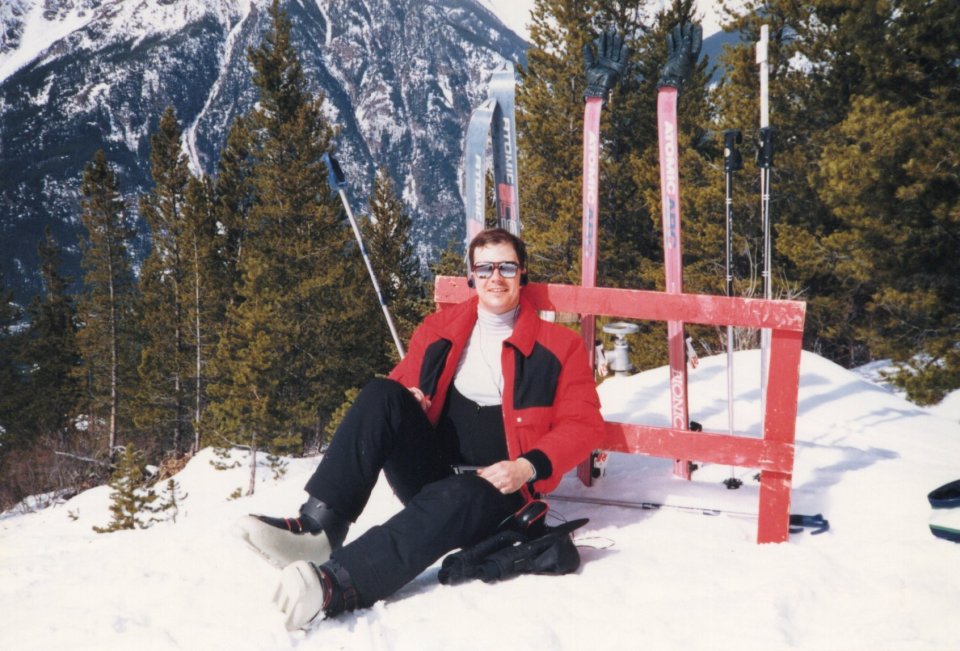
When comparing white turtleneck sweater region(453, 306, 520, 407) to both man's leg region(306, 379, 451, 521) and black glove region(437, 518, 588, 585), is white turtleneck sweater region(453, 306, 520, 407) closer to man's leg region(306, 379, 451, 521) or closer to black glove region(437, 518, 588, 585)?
man's leg region(306, 379, 451, 521)

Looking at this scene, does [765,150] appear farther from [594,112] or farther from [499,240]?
[499,240]

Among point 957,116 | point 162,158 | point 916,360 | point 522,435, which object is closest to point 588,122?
point 522,435

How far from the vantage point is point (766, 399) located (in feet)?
8.01

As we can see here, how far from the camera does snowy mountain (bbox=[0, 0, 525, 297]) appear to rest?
431ft

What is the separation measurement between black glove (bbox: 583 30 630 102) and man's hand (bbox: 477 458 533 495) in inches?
105

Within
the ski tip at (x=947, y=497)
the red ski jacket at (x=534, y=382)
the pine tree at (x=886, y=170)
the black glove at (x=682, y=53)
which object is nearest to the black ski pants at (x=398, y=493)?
the red ski jacket at (x=534, y=382)

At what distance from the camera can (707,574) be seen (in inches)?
86.5

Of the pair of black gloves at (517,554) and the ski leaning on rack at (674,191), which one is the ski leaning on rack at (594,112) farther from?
the pair of black gloves at (517,554)

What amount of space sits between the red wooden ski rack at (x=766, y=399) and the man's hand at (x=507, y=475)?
2.23ft

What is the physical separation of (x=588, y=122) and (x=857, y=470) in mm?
2544

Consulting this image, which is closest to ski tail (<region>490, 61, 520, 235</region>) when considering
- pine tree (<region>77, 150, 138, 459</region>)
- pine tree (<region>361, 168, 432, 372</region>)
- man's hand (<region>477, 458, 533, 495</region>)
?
man's hand (<region>477, 458, 533, 495</region>)

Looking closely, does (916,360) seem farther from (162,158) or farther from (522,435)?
(162,158)

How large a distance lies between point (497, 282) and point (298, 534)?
1243mm

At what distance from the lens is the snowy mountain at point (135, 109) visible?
131m
